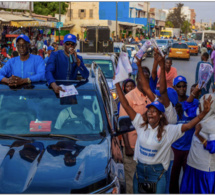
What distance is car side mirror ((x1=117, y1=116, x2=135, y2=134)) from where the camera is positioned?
434cm

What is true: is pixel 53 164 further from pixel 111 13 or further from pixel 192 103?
pixel 111 13

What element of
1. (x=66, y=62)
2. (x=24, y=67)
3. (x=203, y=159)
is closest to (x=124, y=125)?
(x=203, y=159)

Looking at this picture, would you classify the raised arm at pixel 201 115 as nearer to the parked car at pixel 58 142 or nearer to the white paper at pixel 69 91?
the parked car at pixel 58 142

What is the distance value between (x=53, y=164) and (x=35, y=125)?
92 cm

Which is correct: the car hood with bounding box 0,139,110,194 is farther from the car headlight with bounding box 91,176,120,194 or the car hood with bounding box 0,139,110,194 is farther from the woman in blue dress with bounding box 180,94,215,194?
the woman in blue dress with bounding box 180,94,215,194

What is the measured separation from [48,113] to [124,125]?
2.78 feet

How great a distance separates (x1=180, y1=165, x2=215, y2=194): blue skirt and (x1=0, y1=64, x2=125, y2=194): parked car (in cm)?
92

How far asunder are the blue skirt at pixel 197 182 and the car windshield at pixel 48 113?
1156mm

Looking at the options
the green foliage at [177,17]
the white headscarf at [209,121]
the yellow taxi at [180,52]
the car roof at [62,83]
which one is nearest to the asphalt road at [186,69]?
the yellow taxi at [180,52]

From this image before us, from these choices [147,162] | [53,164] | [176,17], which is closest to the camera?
[53,164]

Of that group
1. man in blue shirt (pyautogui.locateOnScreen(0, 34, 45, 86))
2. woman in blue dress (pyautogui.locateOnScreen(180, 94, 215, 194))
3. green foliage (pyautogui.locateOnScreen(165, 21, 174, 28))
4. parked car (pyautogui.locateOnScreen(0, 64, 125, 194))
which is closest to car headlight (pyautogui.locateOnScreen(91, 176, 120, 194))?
parked car (pyautogui.locateOnScreen(0, 64, 125, 194))

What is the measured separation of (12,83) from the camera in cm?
464

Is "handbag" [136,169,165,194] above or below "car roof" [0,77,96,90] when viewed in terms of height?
below

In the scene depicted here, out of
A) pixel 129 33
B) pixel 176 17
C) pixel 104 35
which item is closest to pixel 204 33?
pixel 129 33
